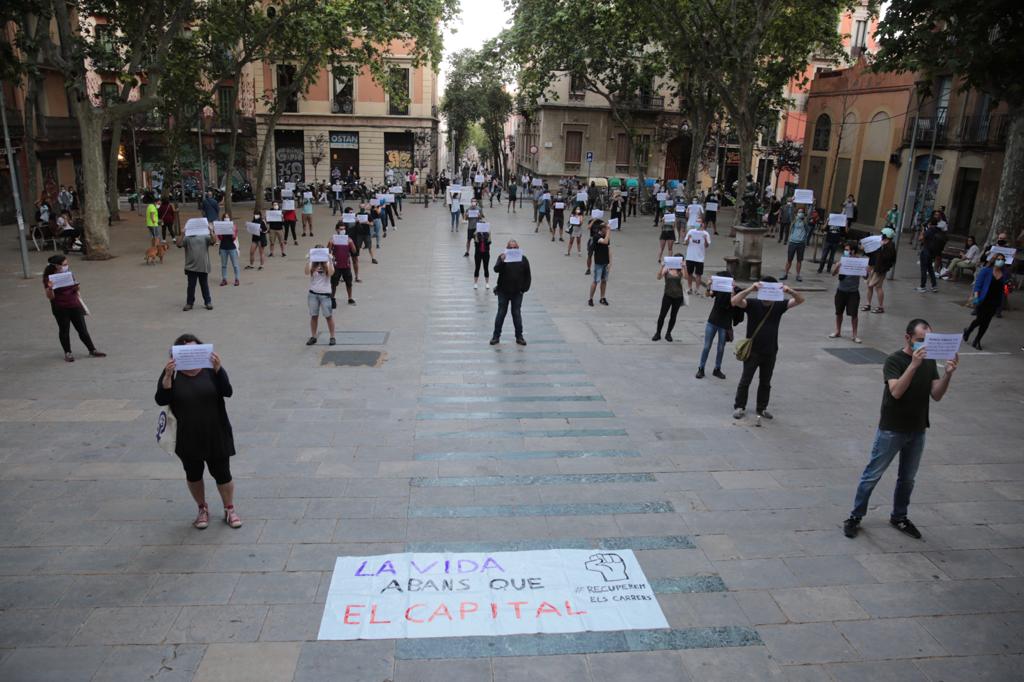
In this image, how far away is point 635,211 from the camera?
3988 centimetres

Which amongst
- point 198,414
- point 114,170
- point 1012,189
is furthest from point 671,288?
point 114,170

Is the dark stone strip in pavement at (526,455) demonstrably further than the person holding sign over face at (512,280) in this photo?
No

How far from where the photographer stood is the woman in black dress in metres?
5.92

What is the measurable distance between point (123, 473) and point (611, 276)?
47.3 ft

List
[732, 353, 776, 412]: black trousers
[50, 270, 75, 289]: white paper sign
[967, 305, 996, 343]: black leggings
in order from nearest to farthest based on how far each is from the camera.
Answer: [732, 353, 776, 412]: black trousers < [50, 270, 75, 289]: white paper sign < [967, 305, 996, 343]: black leggings

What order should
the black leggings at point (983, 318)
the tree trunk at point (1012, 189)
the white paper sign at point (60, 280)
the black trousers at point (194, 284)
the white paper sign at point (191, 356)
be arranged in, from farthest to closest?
the tree trunk at point (1012, 189)
the black trousers at point (194, 284)
the black leggings at point (983, 318)
the white paper sign at point (60, 280)
the white paper sign at point (191, 356)

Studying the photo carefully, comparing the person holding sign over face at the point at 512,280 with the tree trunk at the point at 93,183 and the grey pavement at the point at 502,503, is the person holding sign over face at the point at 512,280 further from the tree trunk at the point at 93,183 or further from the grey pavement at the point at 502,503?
the tree trunk at the point at 93,183

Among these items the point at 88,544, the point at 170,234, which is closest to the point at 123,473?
the point at 88,544

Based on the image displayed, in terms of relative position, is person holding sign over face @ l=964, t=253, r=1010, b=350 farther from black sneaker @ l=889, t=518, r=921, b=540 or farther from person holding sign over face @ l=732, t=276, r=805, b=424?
black sneaker @ l=889, t=518, r=921, b=540

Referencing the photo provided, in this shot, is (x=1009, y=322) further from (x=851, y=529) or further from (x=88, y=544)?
(x=88, y=544)

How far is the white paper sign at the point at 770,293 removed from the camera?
8.80m

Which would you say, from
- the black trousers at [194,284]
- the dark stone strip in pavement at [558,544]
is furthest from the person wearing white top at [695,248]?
the dark stone strip in pavement at [558,544]

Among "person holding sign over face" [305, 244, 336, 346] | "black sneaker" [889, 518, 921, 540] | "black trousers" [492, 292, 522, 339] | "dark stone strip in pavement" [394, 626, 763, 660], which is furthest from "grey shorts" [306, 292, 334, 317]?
"black sneaker" [889, 518, 921, 540]

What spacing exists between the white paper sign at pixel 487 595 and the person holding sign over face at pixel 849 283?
28.9ft
